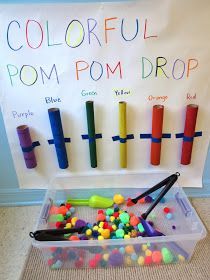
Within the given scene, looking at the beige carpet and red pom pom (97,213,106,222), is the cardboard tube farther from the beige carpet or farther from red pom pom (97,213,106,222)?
the beige carpet

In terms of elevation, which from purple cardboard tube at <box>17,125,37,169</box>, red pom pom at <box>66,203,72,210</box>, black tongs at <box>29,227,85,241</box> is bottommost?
red pom pom at <box>66,203,72,210</box>

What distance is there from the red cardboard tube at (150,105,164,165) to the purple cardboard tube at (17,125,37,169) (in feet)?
1.53

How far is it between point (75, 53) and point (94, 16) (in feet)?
0.43

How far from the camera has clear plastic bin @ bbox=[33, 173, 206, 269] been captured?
2.65 feet

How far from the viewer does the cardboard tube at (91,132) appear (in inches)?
35.4

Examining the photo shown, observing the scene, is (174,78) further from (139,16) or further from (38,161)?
(38,161)

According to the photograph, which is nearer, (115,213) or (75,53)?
(75,53)

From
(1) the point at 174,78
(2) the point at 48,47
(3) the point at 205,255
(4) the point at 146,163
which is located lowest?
(3) the point at 205,255

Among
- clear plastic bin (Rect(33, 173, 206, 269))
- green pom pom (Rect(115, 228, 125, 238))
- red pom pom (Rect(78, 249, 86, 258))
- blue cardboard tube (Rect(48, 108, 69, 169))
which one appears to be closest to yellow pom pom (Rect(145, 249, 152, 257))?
clear plastic bin (Rect(33, 173, 206, 269))

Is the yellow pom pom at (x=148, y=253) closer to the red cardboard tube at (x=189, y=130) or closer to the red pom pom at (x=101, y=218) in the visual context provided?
the red pom pom at (x=101, y=218)

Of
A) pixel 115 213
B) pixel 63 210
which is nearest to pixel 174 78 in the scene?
pixel 115 213

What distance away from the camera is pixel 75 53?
33.3 inches

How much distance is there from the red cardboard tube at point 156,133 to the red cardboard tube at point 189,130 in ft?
0.31

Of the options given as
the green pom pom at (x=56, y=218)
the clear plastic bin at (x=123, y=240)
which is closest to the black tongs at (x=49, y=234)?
the clear plastic bin at (x=123, y=240)
